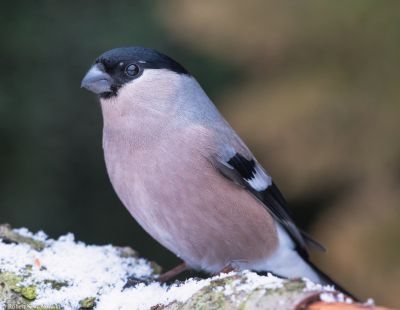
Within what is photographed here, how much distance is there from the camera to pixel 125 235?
616cm

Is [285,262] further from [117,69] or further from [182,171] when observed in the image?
[117,69]

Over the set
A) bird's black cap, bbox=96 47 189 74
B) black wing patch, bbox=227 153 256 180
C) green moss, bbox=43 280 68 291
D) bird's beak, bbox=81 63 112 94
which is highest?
bird's black cap, bbox=96 47 189 74

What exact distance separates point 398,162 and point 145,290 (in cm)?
240

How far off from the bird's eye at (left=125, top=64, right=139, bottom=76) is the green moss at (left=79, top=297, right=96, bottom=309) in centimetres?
133

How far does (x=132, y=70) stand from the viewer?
3.78m

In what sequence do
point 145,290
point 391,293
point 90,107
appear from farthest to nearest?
point 90,107, point 391,293, point 145,290

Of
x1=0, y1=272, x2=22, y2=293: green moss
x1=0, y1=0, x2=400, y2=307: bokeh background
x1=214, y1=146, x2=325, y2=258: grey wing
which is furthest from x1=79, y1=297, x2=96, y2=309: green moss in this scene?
x1=0, y1=0, x2=400, y2=307: bokeh background

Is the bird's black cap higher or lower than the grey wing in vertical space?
higher

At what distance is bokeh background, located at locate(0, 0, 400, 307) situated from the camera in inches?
186

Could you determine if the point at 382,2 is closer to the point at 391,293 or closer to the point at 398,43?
the point at 398,43

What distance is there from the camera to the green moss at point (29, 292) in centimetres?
300

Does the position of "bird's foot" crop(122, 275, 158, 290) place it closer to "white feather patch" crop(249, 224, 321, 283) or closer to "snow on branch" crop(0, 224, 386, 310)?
"snow on branch" crop(0, 224, 386, 310)

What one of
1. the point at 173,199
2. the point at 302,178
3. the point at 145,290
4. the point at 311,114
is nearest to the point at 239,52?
the point at 311,114

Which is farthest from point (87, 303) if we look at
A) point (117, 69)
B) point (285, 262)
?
point (285, 262)
